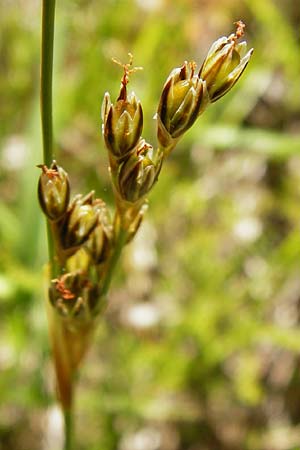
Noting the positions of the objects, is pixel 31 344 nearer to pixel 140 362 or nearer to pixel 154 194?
pixel 140 362

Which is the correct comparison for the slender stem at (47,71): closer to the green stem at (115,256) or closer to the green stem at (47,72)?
the green stem at (47,72)

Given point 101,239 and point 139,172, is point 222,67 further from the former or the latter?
point 101,239

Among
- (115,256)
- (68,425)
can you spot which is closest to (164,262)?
(68,425)

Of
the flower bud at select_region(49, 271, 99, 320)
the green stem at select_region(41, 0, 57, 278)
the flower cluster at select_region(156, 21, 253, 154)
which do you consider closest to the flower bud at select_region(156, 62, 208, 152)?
the flower cluster at select_region(156, 21, 253, 154)

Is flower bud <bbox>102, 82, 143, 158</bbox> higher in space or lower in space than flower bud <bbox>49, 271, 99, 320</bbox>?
higher

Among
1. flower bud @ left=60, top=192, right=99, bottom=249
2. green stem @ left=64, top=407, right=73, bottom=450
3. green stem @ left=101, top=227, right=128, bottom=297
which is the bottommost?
green stem @ left=64, top=407, right=73, bottom=450

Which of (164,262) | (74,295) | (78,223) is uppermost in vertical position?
(78,223)

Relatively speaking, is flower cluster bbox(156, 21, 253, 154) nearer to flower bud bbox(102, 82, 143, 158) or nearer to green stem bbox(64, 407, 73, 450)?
flower bud bbox(102, 82, 143, 158)
